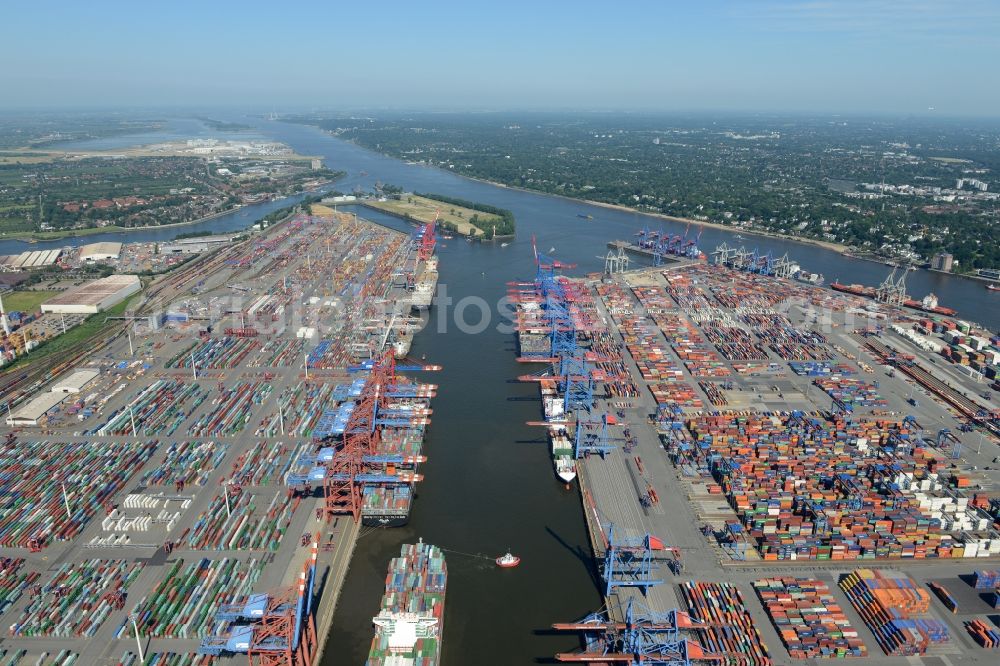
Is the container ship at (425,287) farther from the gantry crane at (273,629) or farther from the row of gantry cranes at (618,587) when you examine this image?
the gantry crane at (273,629)

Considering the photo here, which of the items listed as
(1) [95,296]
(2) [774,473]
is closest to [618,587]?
(2) [774,473]

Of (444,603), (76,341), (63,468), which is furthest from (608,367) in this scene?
(76,341)

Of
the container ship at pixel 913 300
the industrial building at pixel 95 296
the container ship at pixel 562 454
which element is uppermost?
the container ship at pixel 913 300

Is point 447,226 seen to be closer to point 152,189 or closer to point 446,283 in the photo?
point 446,283

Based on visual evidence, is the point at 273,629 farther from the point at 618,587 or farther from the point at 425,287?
the point at 425,287

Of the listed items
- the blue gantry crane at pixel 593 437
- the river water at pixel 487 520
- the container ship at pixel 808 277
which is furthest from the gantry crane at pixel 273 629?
the container ship at pixel 808 277

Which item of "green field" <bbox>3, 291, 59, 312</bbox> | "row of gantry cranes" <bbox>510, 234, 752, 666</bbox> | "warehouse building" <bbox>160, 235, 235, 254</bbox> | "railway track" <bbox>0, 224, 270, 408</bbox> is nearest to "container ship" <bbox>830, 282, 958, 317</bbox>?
"row of gantry cranes" <bbox>510, 234, 752, 666</bbox>
